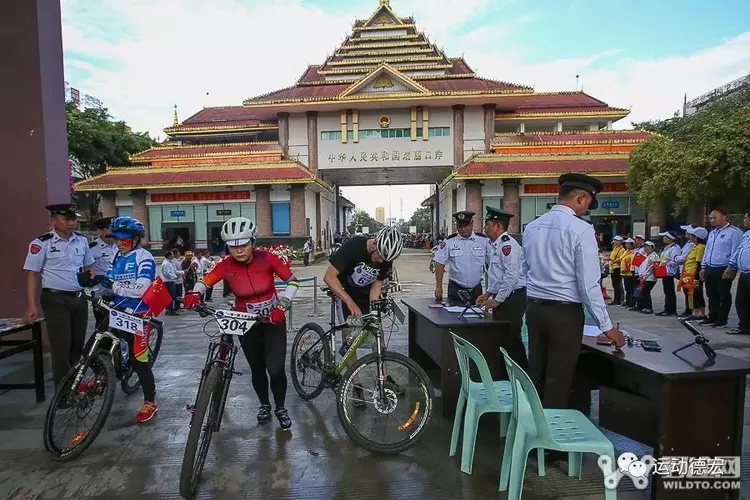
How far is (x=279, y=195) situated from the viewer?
2494 centimetres

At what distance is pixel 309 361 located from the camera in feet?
14.3

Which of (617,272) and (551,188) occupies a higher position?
(551,188)

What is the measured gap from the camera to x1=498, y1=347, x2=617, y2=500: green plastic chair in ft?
7.76

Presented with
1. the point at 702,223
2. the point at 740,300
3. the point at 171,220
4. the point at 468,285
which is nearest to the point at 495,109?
the point at 702,223

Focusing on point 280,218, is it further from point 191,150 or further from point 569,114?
point 569,114

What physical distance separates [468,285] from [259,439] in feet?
10.2

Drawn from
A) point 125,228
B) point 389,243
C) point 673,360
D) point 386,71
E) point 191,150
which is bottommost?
point 673,360

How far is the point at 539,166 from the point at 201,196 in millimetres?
18837

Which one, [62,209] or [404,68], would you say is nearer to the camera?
[62,209]

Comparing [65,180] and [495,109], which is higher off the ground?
[495,109]

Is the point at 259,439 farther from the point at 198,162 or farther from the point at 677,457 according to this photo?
the point at 198,162

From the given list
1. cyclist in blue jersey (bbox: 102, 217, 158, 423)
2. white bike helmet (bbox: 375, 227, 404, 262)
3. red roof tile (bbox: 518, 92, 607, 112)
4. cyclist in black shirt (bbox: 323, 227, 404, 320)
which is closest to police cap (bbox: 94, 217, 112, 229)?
cyclist in blue jersey (bbox: 102, 217, 158, 423)

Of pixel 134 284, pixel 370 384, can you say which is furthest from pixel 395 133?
pixel 370 384

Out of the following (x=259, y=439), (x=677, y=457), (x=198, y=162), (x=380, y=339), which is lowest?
(x=259, y=439)
